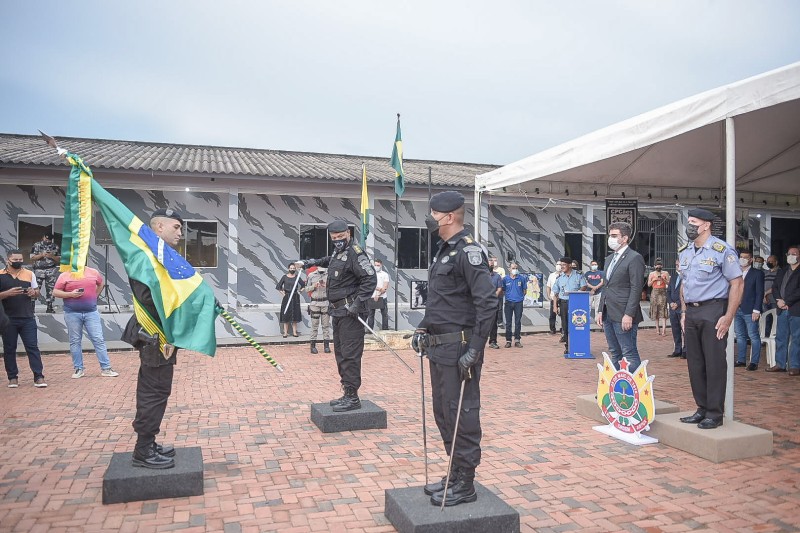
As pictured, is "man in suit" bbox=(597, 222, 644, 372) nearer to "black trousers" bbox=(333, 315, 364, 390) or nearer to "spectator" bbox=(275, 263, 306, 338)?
"black trousers" bbox=(333, 315, 364, 390)

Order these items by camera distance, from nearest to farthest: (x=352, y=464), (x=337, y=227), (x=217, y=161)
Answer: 1. (x=352, y=464)
2. (x=337, y=227)
3. (x=217, y=161)

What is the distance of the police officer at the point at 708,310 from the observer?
5.50 meters

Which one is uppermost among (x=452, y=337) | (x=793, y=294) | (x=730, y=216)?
(x=730, y=216)

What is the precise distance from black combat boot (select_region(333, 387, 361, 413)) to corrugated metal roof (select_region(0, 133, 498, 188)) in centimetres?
904

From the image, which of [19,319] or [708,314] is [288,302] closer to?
[19,319]

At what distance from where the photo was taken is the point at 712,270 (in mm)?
5539

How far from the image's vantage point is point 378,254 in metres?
A: 17.2

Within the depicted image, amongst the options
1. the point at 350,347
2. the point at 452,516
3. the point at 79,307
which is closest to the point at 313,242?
the point at 79,307

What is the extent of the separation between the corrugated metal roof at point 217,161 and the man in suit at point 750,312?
25.3 ft

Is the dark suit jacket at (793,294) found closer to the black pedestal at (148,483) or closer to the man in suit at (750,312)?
the man in suit at (750,312)

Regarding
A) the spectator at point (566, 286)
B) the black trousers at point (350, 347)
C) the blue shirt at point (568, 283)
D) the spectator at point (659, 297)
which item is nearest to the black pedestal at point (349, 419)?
the black trousers at point (350, 347)

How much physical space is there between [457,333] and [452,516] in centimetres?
111

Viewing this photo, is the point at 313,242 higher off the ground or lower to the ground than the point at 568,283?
higher

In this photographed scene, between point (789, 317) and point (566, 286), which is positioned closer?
point (789, 317)
